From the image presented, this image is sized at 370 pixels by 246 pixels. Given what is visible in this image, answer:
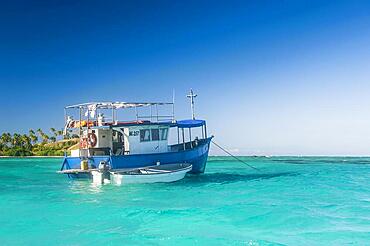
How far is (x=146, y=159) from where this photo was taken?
74.4ft

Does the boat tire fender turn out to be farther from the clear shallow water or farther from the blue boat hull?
the clear shallow water

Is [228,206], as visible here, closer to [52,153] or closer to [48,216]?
[48,216]

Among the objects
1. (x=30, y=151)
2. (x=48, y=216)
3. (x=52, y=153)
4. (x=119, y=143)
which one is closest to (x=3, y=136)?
(x=30, y=151)

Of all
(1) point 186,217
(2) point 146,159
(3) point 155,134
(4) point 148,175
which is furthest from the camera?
(3) point 155,134

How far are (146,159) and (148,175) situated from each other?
178 cm

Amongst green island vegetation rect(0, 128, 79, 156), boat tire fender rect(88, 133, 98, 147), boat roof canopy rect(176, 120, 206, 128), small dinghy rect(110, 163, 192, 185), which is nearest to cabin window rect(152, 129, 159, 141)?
boat roof canopy rect(176, 120, 206, 128)

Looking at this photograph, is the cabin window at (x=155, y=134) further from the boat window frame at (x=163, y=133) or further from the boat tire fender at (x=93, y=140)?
the boat tire fender at (x=93, y=140)

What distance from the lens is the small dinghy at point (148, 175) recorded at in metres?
20.8

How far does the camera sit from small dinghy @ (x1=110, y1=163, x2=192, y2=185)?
20.8m

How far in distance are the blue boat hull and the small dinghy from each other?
69 centimetres

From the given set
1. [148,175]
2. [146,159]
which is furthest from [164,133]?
[148,175]

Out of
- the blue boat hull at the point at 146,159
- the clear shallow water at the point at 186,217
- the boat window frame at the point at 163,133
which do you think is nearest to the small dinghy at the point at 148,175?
the blue boat hull at the point at 146,159

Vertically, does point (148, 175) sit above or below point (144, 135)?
below

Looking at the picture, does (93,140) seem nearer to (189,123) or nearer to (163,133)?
(163,133)
